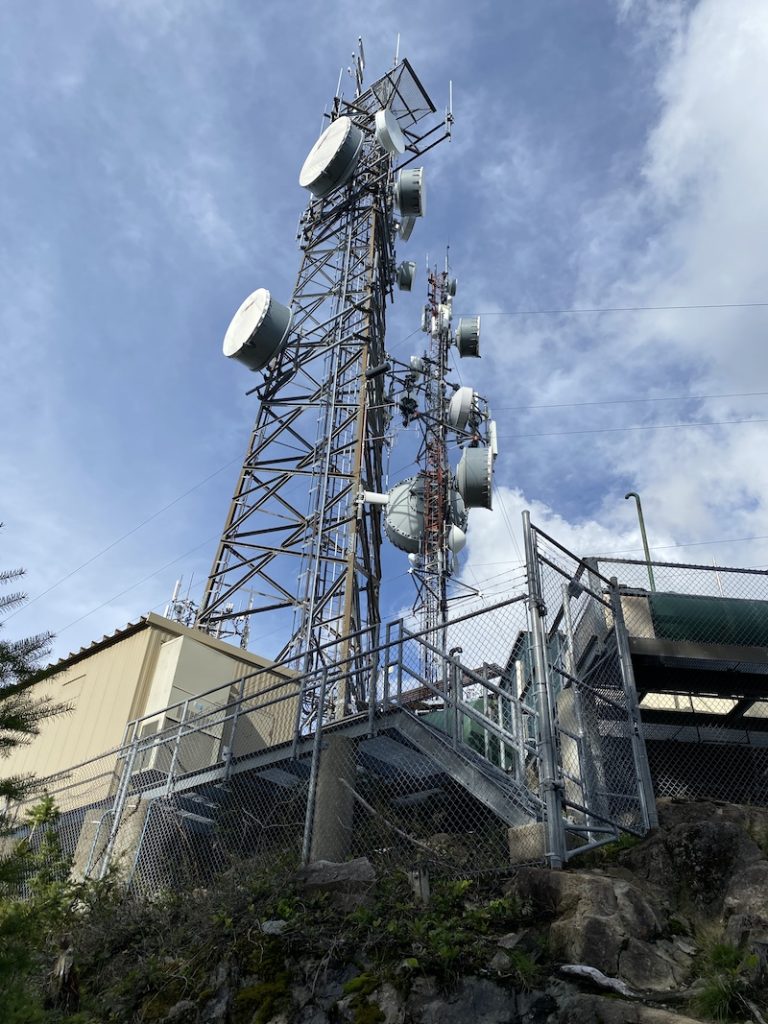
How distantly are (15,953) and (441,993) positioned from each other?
9.02 feet

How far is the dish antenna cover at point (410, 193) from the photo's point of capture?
23.0 metres

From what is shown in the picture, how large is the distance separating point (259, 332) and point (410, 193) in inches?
243

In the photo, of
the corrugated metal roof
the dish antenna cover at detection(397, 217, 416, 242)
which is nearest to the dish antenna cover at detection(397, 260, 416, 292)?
the dish antenna cover at detection(397, 217, 416, 242)

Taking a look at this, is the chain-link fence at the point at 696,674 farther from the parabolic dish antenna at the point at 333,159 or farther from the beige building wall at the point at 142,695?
the parabolic dish antenna at the point at 333,159

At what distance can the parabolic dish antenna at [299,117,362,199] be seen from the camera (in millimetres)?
22250

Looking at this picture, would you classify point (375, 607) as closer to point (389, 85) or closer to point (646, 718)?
point (646, 718)

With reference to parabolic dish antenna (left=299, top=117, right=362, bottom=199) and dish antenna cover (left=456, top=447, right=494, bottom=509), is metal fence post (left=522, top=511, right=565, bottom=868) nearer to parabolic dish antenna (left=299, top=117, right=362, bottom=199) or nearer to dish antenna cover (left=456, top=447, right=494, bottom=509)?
dish antenna cover (left=456, top=447, right=494, bottom=509)

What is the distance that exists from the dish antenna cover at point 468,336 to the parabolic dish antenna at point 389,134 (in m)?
5.20

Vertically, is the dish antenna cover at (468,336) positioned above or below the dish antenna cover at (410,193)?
below

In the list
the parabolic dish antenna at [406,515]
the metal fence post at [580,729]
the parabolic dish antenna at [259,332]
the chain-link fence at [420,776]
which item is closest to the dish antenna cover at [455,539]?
the parabolic dish antenna at [406,515]

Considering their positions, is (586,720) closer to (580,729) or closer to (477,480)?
(580,729)

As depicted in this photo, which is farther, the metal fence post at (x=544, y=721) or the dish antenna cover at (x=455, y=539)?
the dish antenna cover at (x=455, y=539)

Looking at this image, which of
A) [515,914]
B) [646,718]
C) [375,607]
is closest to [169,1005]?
[515,914]

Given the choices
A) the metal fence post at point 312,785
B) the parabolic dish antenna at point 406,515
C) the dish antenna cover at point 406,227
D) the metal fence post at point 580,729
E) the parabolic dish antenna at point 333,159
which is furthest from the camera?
the dish antenna cover at point 406,227
